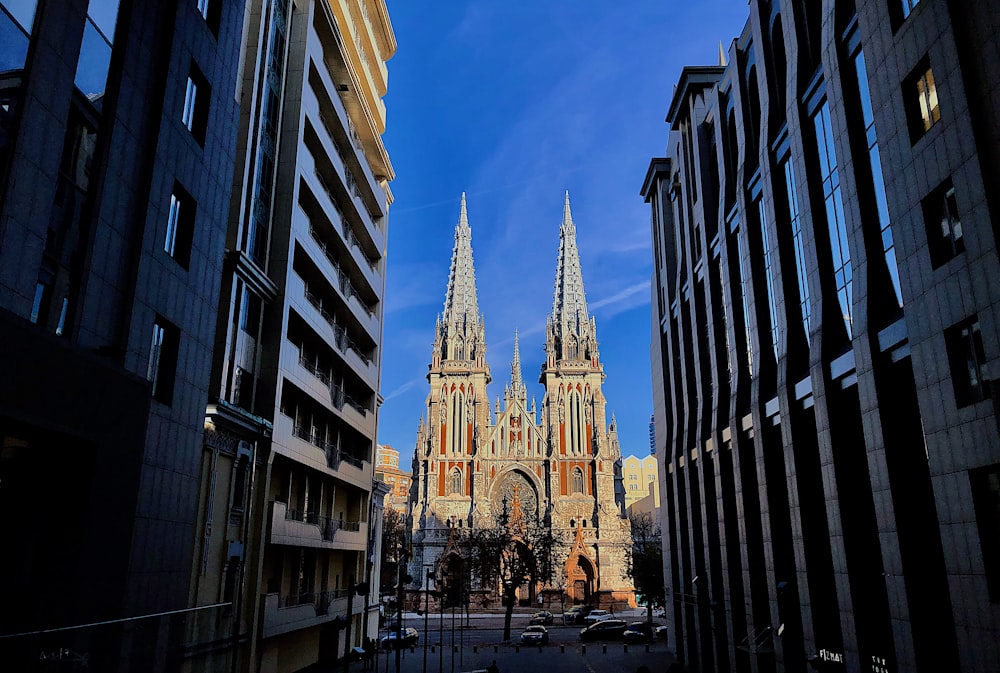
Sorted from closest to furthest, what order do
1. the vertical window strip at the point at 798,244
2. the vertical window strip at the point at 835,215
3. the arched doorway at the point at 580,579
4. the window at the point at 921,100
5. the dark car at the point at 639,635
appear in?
the window at the point at 921,100 → the vertical window strip at the point at 835,215 → the vertical window strip at the point at 798,244 → the dark car at the point at 639,635 → the arched doorway at the point at 580,579

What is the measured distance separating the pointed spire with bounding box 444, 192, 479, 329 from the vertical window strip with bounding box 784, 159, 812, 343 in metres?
87.1

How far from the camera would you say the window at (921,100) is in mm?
13383

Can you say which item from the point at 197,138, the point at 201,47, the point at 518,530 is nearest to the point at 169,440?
the point at 197,138

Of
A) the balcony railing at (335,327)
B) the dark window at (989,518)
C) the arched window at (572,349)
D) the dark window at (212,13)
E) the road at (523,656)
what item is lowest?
the road at (523,656)

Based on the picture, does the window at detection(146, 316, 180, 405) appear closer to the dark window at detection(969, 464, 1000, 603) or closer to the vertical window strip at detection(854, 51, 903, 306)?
the vertical window strip at detection(854, 51, 903, 306)

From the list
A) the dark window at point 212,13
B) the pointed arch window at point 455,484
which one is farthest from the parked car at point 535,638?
the pointed arch window at point 455,484

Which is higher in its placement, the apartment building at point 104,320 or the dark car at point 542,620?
the apartment building at point 104,320

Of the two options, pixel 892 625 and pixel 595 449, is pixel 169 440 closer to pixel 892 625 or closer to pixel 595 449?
pixel 892 625

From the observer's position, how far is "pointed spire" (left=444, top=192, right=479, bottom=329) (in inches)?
4291

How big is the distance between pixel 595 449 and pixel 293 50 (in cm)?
7876

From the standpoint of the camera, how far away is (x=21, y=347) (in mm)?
10133

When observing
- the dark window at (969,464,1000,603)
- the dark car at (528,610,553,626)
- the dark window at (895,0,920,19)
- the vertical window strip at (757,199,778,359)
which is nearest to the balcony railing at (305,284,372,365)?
the vertical window strip at (757,199,778,359)

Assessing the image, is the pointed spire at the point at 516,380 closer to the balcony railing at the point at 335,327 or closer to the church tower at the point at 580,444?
the church tower at the point at 580,444

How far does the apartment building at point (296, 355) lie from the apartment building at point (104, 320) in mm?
3447
